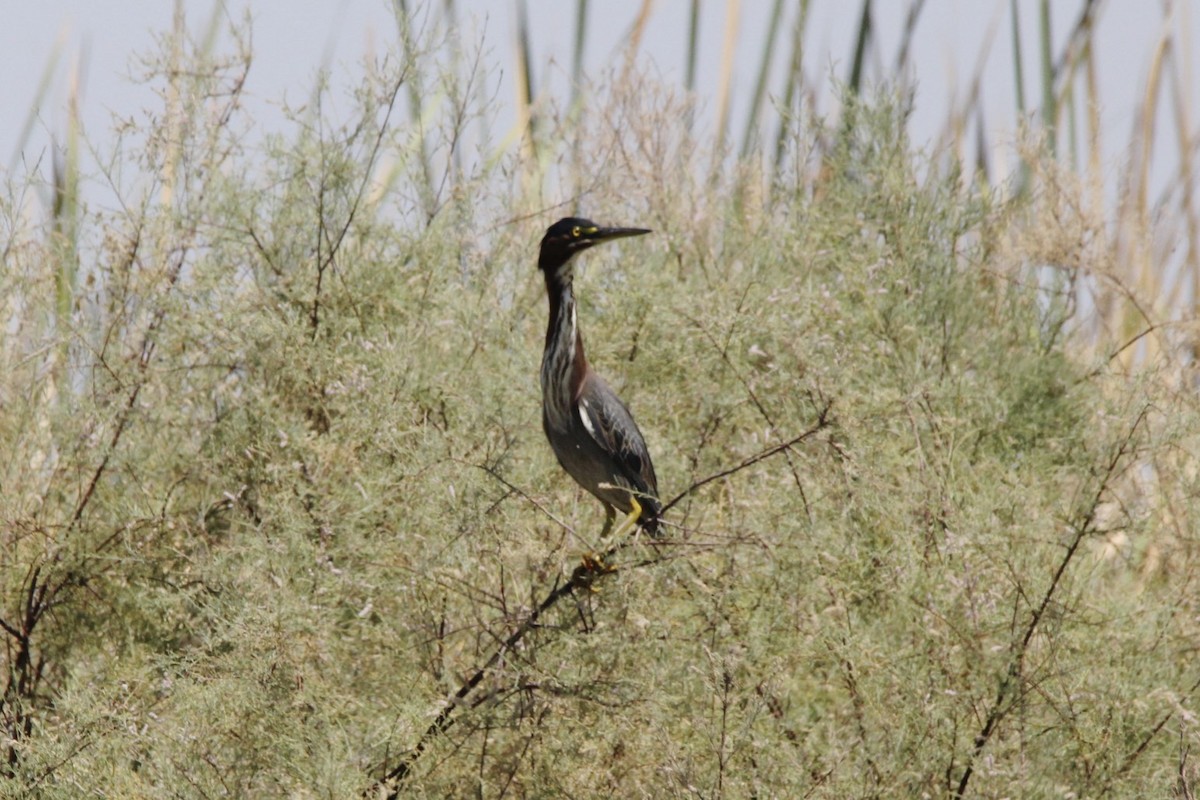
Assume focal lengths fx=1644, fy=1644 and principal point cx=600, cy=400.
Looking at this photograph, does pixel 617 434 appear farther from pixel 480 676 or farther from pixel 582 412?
pixel 480 676

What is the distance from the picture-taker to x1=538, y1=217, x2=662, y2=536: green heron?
449 centimetres

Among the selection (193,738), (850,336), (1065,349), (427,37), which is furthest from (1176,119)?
(193,738)

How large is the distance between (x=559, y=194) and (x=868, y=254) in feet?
3.89

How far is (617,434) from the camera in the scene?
4.52 meters

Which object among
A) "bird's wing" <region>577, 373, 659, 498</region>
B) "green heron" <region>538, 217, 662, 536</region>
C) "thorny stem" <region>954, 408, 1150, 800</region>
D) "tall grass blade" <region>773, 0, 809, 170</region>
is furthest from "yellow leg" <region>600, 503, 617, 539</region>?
"tall grass blade" <region>773, 0, 809, 170</region>

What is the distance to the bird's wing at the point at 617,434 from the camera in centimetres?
450

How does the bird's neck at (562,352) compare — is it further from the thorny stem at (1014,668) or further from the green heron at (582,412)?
the thorny stem at (1014,668)

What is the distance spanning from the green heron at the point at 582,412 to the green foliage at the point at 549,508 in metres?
0.14

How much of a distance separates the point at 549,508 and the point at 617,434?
355 mm

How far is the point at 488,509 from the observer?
389cm

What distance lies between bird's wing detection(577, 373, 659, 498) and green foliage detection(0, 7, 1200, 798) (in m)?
0.16

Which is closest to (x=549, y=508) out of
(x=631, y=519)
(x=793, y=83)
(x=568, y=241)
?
(x=631, y=519)

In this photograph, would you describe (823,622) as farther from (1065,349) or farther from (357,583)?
(1065,349)

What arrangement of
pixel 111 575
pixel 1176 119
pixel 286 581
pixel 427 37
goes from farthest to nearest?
pixel 1176 119, pixel 427 37, pixel 111 575, pixel 286 581
